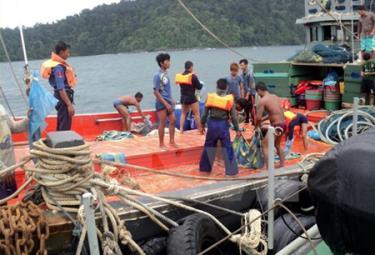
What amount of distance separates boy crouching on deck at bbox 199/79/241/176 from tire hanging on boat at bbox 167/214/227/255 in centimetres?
227

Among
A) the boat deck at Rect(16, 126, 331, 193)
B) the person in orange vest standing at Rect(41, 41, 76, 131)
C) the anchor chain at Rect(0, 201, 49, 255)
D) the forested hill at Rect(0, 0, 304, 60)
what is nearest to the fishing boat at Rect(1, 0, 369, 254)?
the boat deck at Rect(16, 126, 331, 193)

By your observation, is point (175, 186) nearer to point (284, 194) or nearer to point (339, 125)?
point (284, 194)

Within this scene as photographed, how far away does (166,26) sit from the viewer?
32.4 metres

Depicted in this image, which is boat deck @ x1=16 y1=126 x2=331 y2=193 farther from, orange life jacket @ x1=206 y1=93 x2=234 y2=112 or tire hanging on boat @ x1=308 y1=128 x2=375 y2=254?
tire hanging on boat @ x1=308 y1=128 x2=375 y2=254

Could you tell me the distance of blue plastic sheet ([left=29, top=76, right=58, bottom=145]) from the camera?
520cm

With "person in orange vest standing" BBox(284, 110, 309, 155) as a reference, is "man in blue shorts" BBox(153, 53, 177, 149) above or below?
above

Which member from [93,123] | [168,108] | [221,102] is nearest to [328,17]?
[93,123]

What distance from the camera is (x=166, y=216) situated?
14.1 ft

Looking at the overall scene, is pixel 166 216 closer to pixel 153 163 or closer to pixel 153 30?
pixel 153 163

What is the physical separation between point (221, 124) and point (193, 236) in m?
2.80

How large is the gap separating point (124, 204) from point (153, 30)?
32750mm

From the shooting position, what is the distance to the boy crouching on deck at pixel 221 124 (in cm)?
655

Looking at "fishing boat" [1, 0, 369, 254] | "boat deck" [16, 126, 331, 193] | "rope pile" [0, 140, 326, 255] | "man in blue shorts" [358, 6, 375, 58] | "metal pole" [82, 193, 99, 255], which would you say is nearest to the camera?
"metal pole" [82, 193, 99, 255]

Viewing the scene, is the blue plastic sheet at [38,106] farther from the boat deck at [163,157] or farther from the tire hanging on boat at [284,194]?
the tire hanging on boat at [284,194]
